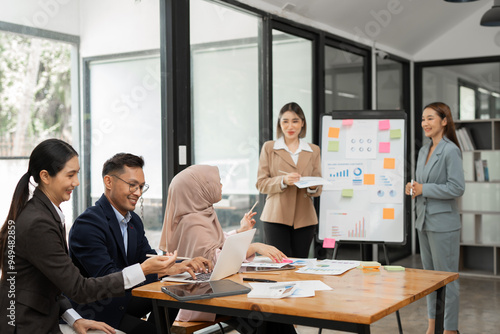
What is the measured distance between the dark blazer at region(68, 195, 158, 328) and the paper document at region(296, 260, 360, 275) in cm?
79

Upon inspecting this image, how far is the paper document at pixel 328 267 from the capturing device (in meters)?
2.54

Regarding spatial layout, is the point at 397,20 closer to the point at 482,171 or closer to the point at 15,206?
the point at 482,171

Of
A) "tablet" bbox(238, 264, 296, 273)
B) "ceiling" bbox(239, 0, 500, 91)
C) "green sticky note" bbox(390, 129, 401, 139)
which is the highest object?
"ceiling" bbox(239, 0, 500, 91)

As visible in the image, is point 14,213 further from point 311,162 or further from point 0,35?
point 311,162

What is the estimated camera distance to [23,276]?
207 centimetres

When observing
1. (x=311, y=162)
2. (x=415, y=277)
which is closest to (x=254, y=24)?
(x=311, y=162)

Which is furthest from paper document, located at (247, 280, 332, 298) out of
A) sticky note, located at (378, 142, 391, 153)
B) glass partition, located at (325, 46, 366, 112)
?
glass partition, located at (325, 46, 366, 112)

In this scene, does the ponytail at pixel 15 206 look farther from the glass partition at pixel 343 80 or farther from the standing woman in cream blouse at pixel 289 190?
the glass partition at pixel 343 80

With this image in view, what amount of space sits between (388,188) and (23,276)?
309cm

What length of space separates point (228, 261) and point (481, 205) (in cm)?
528

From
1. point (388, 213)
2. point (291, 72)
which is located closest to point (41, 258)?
point (388, 213)

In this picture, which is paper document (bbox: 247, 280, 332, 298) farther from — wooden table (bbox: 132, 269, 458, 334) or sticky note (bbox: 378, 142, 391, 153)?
sticky note (bbox: 378, 142, 391, 153)

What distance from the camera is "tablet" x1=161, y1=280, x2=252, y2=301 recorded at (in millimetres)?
2119

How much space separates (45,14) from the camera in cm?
315
